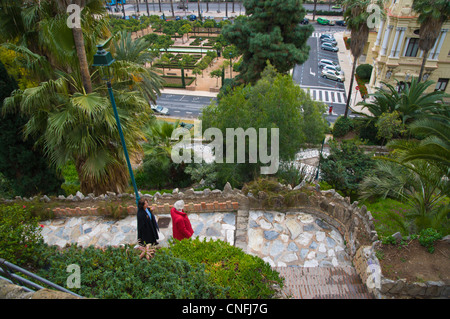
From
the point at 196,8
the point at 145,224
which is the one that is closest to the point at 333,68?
the point at 145,224

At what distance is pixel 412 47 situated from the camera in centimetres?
2478

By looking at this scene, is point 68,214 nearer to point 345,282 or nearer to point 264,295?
point 264,295

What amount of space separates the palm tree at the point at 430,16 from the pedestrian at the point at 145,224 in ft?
68.9

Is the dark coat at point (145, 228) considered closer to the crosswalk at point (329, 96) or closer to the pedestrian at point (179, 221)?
the pedestrian at point (179, 221)

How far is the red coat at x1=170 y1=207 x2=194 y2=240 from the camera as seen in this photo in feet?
21.4

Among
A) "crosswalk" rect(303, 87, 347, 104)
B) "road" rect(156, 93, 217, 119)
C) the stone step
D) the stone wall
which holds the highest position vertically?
the stone wall

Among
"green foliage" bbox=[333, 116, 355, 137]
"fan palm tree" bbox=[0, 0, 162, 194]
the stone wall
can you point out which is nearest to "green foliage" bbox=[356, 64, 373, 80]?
"green foliage" bbox=[333, 116, 355, 137]

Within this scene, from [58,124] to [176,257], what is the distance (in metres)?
4.22

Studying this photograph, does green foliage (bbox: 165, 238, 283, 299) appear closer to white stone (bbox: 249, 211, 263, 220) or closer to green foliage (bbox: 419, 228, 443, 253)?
white stone (bbox: 249, 211, 263, 220)

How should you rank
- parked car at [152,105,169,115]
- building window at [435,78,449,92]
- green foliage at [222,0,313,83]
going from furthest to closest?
parked car at [152,105,169,115]
building window at [435,78,449,92]
green foliage at [222,0,313,83]

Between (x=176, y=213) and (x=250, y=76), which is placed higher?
(x=176, y=213)

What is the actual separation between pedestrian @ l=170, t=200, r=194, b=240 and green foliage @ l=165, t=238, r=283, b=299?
2.68ft
